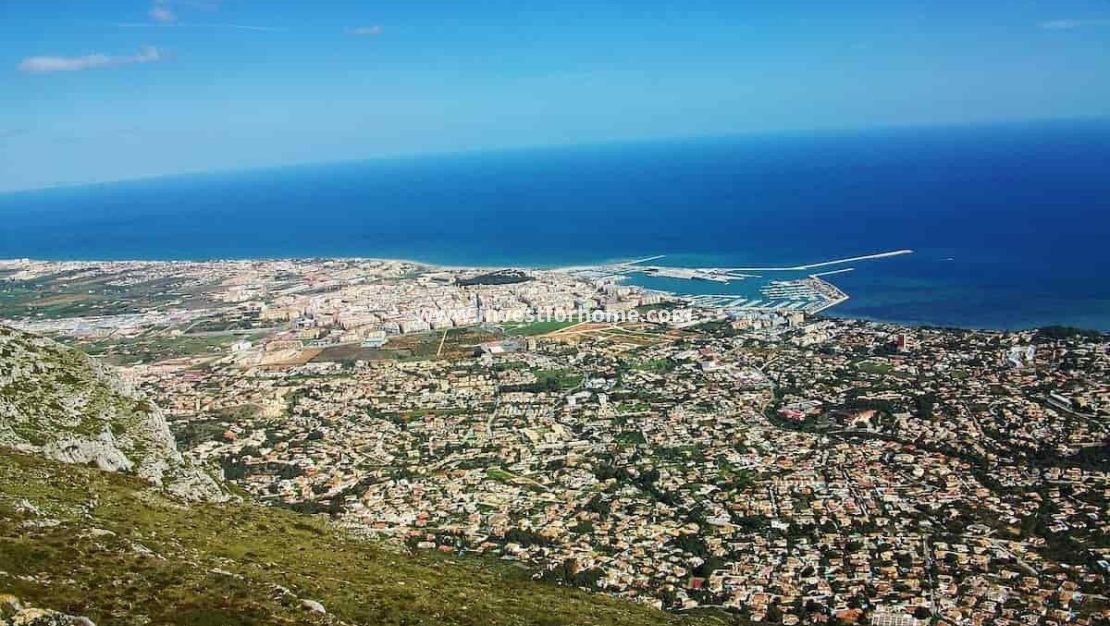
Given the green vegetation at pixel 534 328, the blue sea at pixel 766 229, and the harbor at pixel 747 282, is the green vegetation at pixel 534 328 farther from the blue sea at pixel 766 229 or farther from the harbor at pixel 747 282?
the blue sea at pixel 766 229

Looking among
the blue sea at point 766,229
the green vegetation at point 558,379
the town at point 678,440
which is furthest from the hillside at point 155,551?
the blue sea at point 766,229

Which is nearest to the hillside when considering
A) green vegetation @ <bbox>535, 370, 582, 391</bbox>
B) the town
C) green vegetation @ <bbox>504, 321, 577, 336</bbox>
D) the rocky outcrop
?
the rocky outcrop

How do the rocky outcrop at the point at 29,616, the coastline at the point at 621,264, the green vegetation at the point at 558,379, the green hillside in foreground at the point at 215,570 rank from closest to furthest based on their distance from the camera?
the rocky outcrop at the point at 29,616 → the green hillside in foreground at the point at 215,570 → the green vegetation at the point at 558,379 → the coastline at the point at 621,264

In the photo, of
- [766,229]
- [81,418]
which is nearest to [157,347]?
[81,418]

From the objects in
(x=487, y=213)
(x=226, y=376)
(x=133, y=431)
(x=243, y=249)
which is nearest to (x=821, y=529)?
(x=133, y=431)

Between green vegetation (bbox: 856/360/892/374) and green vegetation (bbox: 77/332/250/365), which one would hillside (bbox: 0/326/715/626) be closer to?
green vegetation (bbox: 856/360/892/374)

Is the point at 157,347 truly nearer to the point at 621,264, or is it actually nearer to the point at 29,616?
the point at 621,264
